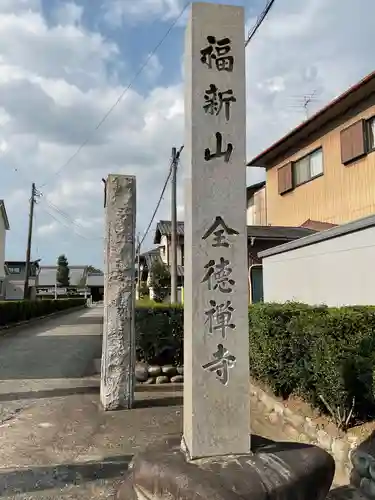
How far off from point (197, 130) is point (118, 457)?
3.84 m

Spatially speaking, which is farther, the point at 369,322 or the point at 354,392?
the point at 369,322

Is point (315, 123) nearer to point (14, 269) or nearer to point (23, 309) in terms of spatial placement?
point (23, 309)

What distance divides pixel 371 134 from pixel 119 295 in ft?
33.1

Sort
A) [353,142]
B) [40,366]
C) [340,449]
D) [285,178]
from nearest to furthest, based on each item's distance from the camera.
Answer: [340,449] → [40,366] → [353,142] → [285,178]

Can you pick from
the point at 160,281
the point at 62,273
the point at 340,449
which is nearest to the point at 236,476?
the point at 340,449

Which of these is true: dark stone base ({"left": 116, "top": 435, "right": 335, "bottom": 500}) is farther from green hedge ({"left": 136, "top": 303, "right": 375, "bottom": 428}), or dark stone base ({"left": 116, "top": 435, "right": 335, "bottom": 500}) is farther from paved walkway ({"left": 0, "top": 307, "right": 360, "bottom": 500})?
green hedge ({"left": 136, "top": 303, "right": 375, "bottom": 428})

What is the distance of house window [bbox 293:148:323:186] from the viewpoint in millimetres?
17141

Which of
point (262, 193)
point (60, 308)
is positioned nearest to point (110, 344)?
point (262, 193)

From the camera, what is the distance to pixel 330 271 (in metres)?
9.20

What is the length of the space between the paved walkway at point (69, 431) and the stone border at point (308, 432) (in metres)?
0.19

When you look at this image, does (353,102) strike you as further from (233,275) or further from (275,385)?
(233,275)

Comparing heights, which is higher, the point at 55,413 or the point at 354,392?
the point at 354,392

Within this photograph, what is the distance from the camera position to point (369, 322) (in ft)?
18.1

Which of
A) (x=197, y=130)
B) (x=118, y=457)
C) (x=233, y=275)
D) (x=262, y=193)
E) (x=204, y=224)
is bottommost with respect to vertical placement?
(x=118, y=457)
